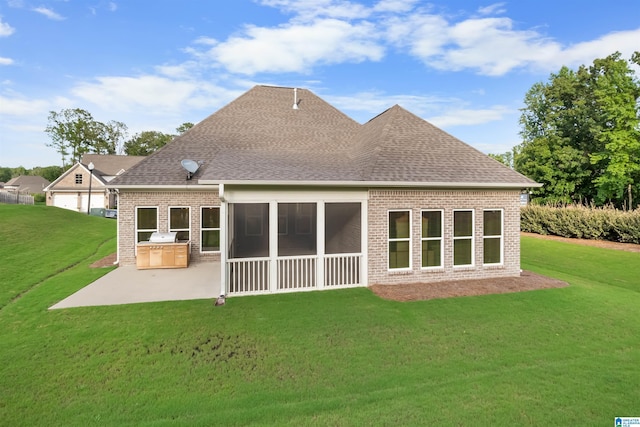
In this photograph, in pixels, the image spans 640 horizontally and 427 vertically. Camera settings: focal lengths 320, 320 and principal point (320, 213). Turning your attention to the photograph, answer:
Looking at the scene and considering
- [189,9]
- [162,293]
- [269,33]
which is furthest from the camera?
[269,33]

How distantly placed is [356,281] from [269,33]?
12836 mm

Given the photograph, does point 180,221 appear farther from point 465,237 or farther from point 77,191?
point 77,191

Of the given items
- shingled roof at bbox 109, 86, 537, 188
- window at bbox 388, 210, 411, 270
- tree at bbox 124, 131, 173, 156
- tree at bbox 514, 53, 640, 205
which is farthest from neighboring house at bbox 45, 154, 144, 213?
tree at bbox 514, 53, 640, 205

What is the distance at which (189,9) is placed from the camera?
13.4 m

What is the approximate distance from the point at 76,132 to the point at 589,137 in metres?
74.8

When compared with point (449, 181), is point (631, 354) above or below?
below

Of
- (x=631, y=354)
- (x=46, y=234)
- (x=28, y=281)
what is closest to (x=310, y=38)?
(x=28, y=281)

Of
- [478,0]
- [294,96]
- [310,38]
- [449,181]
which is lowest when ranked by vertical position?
[449,181]

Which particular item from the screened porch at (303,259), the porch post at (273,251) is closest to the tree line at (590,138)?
the screened porch at (303,259)

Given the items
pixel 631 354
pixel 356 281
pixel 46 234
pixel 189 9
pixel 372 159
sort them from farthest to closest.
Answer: pixel 46 234, pixel 189 9, pixel 372 159, pixel 356 281, pixel 631 354

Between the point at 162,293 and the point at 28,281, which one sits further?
the point at 28,281

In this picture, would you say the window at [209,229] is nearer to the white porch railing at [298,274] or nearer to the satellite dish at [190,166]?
the satellite dish at [190,166]

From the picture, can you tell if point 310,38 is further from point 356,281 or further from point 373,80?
point 356,281

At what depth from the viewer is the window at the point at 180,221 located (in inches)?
480
